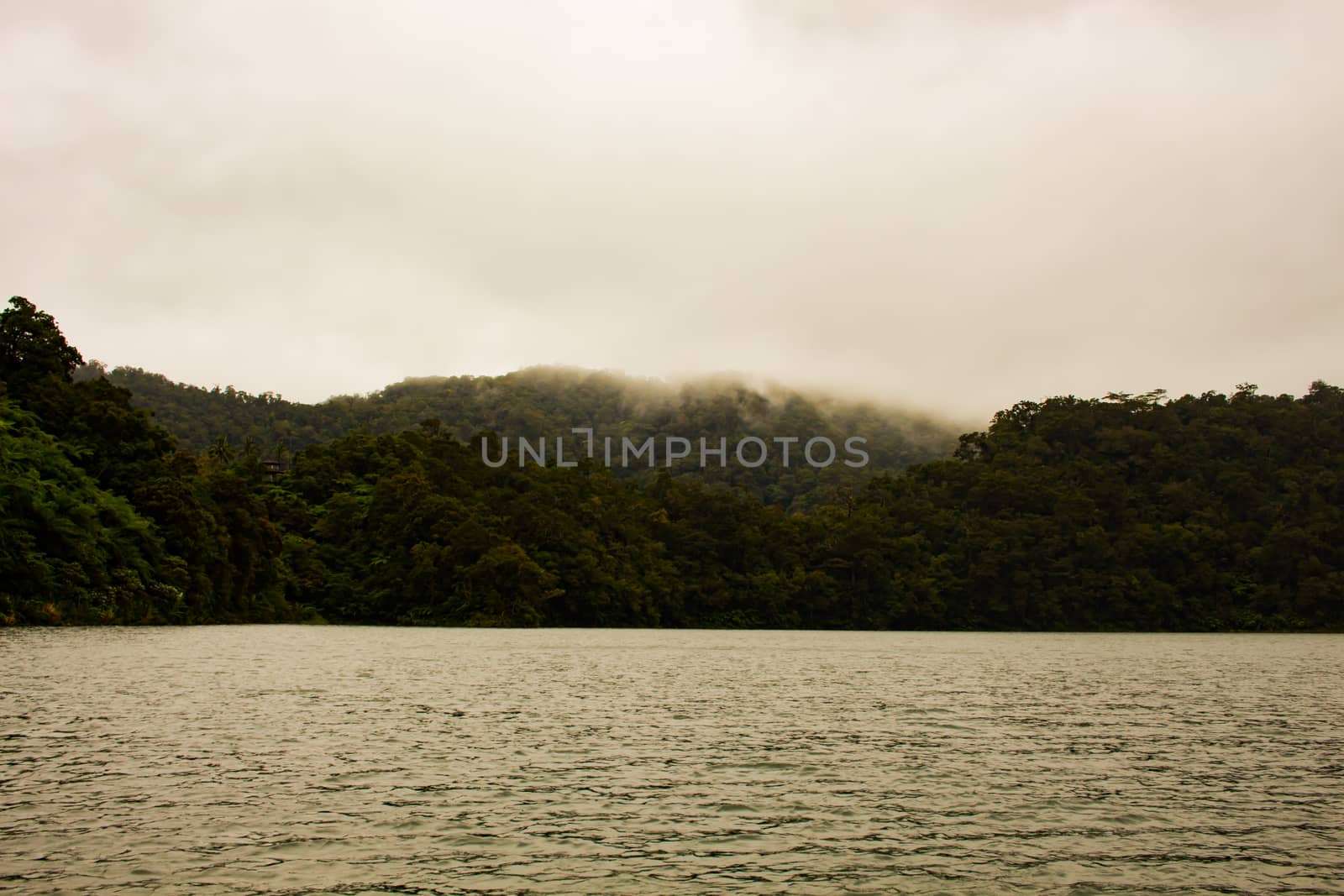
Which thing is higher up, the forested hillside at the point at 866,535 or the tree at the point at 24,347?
the tree at the point at 24,347

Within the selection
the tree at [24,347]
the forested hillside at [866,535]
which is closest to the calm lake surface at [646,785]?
the tree at [24,347]

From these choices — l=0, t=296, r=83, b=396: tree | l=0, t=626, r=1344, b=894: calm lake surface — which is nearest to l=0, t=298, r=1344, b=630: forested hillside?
l=0, t=296, r=83, b=396: tree

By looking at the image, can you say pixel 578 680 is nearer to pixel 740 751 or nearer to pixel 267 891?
pixel 740 751

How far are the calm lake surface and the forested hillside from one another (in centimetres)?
7229

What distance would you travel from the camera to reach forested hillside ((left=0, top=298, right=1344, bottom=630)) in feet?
430

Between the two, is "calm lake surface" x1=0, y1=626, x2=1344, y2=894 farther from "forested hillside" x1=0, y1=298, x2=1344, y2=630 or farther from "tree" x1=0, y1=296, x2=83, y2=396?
"forested hillside" x1=0, y1=298, x2=1344, y2=630

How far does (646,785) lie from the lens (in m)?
23.1

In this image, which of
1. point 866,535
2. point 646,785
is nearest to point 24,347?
point 646,785

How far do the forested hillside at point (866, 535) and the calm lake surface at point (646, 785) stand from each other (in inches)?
2846

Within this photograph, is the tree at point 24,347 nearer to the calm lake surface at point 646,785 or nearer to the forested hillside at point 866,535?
the forested hillside at point 866,535

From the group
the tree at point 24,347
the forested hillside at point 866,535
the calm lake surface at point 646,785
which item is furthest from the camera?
the forested hillside at point 866,535

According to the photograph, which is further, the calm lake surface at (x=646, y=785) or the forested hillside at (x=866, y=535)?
the forested hillside at (x=866, y=535)

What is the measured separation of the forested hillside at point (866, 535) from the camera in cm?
13112

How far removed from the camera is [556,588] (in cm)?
13475
